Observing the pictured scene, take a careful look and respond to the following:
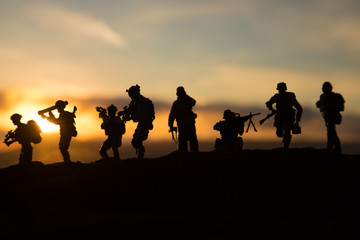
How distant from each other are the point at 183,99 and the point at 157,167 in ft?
8.49

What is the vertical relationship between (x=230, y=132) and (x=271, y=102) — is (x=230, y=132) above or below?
below

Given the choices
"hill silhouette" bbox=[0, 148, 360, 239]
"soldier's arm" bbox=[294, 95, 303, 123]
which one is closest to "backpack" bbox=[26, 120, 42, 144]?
"hill silhouette" bbox=[0, 148, 360, 239]

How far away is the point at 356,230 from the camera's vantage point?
8156mm

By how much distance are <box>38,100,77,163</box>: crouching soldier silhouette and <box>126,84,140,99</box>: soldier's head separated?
199 centimetres

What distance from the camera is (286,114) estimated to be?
1296cm

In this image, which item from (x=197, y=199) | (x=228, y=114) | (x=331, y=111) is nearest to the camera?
(x=197, y=199)

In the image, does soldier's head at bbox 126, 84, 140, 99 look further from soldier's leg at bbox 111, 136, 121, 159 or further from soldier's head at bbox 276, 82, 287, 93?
soldier's head at bbox 276, 82, 287, 93

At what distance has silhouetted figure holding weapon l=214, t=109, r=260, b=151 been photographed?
564 inches

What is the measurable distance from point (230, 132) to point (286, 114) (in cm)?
211

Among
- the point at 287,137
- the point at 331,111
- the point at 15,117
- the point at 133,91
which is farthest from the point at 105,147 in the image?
the point at 331,111

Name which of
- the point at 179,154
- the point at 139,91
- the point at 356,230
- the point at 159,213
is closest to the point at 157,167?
the point at 179,154

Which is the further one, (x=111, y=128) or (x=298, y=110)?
(x=111, y=128)

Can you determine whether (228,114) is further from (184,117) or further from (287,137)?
(287,137)

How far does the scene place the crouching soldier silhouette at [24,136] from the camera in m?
14.4
